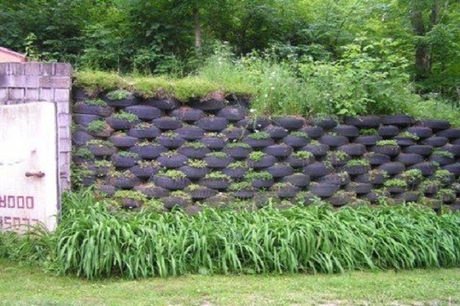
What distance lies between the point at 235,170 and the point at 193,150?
602 mm

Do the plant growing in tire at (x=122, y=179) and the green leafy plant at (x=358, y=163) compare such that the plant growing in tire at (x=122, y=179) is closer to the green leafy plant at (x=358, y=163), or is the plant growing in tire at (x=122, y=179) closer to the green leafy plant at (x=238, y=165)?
the green leafy plant at (x=238, y=165)

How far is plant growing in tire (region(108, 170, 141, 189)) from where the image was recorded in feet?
20.5

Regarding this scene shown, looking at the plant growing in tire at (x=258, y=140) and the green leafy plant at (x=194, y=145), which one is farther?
the plant growing in tire at (x=258, y=140)

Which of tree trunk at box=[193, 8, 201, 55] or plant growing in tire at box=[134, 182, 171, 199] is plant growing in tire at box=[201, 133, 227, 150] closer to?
plant growing in tire at box=[134, 182, 171, 199]

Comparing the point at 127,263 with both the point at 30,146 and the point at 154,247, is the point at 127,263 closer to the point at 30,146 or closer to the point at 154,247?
the point at 154,247

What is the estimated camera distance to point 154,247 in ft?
16.7

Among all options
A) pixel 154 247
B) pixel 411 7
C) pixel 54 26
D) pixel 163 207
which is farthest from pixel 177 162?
pixel 411 7

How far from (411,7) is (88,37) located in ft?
21.4

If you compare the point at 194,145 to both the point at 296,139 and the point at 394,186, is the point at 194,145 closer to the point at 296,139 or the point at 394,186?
the point at 296,139

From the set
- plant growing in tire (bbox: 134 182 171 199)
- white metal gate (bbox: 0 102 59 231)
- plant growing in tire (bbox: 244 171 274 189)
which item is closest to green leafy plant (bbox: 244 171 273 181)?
plant growing in tire (bbox: 244 171 274 189)

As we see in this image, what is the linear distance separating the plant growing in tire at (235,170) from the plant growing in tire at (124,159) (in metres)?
1.17

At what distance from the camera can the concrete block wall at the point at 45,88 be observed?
6.08 m

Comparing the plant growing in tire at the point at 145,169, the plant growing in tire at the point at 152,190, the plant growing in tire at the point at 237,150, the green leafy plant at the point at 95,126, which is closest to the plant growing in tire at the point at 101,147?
the green leafy plant at the point at 95,126

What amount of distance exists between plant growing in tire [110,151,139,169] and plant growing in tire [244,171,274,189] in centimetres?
147
